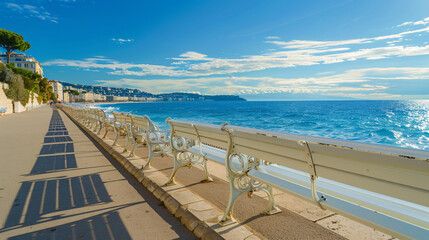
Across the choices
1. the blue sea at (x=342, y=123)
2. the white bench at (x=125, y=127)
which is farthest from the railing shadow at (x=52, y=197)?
the blue sea at (x=342, y=123)

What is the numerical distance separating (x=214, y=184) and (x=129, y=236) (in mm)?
1713

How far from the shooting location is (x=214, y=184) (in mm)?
4180

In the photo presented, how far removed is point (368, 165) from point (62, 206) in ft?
11.6

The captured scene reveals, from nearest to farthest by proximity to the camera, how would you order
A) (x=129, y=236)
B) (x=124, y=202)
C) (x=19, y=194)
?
(x=129, y=236)
(x=124, y=202)
(x=19, y=194)

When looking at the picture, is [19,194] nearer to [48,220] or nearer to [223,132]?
[48,220]

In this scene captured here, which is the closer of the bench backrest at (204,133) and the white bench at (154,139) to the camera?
the bench backrest at (204,133)

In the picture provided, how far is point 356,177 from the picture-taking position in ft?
6.01

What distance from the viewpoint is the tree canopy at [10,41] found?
62188mm

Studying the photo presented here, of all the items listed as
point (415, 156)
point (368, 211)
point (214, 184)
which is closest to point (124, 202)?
point (214, 184)

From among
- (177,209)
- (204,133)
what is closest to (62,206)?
(177,209)

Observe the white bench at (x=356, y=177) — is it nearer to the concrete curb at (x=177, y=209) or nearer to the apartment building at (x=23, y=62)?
the concrete curb at (x=177, y=209)

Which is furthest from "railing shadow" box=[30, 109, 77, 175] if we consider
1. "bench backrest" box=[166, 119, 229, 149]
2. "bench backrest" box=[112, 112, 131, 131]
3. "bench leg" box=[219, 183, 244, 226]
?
"bench leg" box=[219, 183, 244, 226]

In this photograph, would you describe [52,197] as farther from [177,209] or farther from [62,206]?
[177,209]

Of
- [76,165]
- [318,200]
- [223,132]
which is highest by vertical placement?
[223,132]
